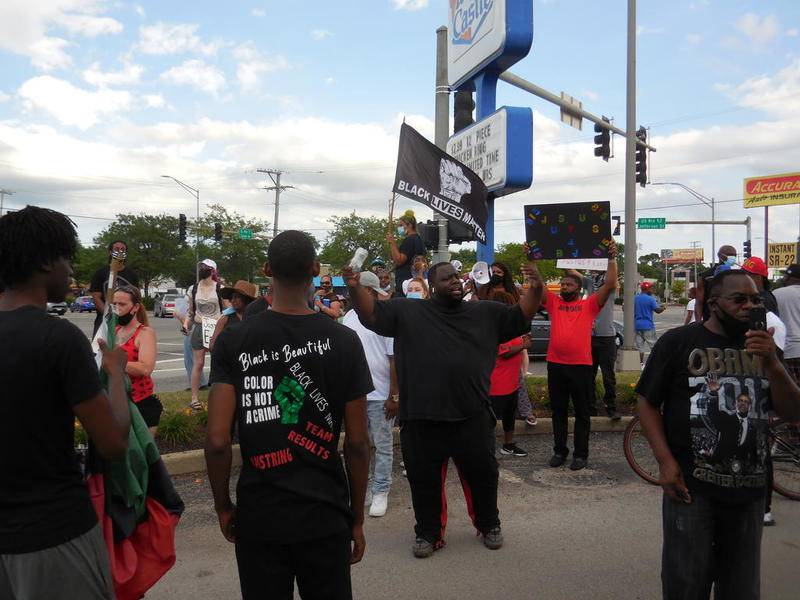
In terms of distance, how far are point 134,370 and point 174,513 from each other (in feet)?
7.75

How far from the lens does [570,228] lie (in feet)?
20.0

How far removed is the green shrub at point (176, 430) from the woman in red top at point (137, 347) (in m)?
1.51

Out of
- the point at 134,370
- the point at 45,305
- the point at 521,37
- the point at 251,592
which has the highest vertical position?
the point at 521,37

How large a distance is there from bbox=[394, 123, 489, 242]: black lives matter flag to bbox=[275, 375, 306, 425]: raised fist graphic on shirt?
3.36 metres

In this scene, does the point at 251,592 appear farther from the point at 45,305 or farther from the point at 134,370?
the point at 134,370

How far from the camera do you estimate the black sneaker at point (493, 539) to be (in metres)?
4.49

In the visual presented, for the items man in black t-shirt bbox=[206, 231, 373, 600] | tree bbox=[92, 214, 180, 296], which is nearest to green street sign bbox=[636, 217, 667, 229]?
man in black t-shirt bbox=[206, 231, 373, 600]

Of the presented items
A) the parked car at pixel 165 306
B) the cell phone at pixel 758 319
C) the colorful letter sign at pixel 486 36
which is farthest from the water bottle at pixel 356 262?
the parked car at pixel 165 306

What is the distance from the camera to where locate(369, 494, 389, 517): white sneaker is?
5.12 m

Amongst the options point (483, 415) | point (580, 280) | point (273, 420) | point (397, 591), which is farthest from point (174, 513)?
point (580, 280)

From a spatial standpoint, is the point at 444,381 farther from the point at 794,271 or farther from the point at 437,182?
the point at 794,271

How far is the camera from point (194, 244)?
215ft

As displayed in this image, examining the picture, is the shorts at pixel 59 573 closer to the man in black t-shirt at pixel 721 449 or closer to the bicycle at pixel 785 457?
the man in black t-shirt at pixel 721 449

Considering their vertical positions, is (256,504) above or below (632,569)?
above
